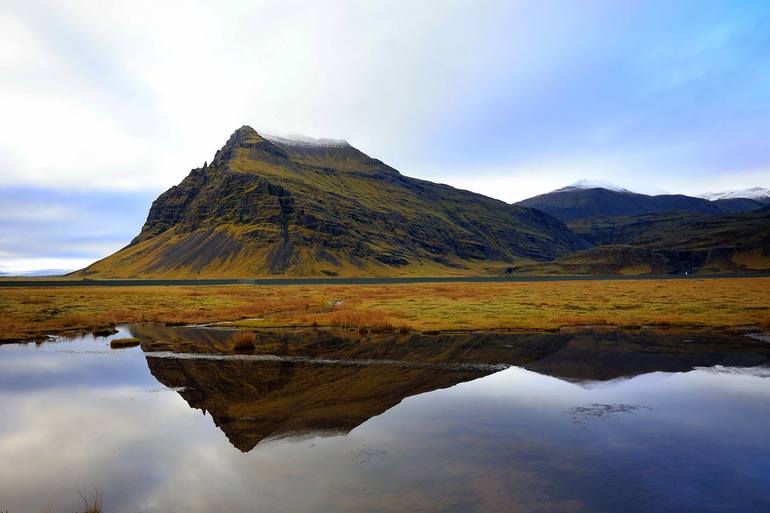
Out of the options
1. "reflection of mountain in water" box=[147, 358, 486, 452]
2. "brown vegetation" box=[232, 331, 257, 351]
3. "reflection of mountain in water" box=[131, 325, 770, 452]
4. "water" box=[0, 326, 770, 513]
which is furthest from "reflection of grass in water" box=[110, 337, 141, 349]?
"brown vegetation" box=[232, 331, 257, 351]

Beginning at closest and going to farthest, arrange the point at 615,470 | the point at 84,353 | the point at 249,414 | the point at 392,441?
the point at 615,470 < the point at 392,441 < the point at 249,414 < the point at 84,353

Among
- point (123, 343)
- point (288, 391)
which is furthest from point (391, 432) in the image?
point (123, 343)

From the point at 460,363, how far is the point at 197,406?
16931 mm

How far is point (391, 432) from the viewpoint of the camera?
18703mm

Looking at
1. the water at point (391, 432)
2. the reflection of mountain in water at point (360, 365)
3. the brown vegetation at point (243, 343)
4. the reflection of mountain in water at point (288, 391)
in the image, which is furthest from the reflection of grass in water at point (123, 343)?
the brown vegetation at point (243, 343)

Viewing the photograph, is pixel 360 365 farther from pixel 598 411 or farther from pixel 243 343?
pixel 598 411

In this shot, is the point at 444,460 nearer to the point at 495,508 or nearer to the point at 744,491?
the point at 495,508

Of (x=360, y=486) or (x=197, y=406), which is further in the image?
(x=197, y=406)

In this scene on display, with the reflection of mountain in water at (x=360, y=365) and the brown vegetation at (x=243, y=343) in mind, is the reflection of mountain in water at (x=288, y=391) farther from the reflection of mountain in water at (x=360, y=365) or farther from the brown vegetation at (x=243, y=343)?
the brown vegetation at (x=243, y=343)

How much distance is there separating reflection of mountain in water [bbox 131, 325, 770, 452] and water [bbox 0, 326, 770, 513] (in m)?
0.19

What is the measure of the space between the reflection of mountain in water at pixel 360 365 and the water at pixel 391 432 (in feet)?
0.61

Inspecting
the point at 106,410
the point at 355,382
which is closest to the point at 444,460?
the point at 355,382

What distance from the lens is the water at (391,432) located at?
1312cm

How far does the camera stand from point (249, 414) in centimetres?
2128
